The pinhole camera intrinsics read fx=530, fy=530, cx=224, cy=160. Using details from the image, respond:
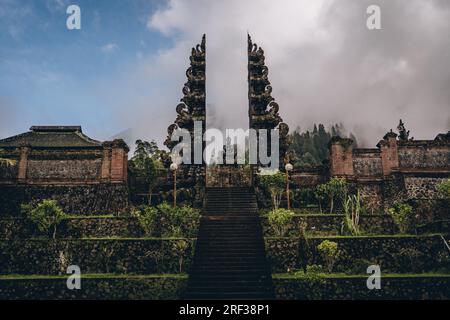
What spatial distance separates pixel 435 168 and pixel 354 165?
4248 mm

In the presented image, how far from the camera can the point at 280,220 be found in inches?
877

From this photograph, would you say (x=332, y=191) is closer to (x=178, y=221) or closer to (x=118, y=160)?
(x=178, y=221)

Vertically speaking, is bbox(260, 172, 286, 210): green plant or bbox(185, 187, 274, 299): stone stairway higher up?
bbox(260, 172, 286, 210): green plant

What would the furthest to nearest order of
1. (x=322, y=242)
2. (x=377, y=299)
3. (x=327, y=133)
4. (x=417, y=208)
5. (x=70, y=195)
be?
(x=327, y=133)
(x=70, y=195)
(x=417, y=208)
(x=322, y=242)
(x=377, y=299)

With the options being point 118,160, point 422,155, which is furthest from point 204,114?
point 422,155

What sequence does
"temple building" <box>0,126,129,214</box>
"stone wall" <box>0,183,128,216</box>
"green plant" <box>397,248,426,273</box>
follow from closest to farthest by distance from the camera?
"green plant" <box>397,248,426,273</box> < "stone wall" <box>0,183,128,216</box> < "temple building" <box>0,126,129,214</box>

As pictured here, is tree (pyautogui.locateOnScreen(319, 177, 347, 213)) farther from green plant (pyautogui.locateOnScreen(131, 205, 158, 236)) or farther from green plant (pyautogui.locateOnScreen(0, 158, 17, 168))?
green plant (pyautogui.locateOnScreen(0, 158, 17, 168))

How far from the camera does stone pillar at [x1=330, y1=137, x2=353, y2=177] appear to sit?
27.4 metres

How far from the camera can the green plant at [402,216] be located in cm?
2273

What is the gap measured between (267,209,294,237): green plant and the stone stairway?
0.64 meters

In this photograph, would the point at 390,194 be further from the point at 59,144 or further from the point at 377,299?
the point at 59,144

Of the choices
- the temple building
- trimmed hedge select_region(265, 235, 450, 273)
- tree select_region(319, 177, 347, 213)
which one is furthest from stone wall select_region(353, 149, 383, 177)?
the temple building

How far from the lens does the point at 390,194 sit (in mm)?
27609
